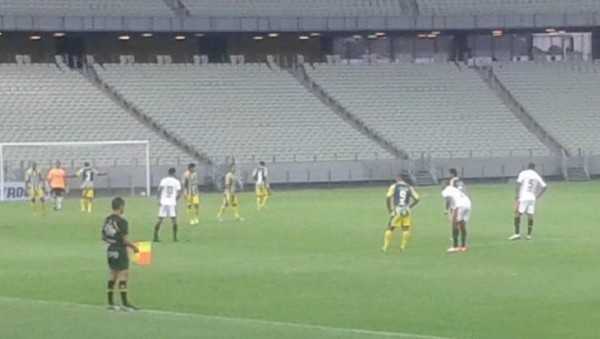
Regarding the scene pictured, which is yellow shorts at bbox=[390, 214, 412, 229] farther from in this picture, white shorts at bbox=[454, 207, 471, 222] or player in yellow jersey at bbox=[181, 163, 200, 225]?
player in yellow jersey at bbox=[181, 163, 200, 225]

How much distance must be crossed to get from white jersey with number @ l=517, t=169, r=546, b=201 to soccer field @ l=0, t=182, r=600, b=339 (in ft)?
3.94

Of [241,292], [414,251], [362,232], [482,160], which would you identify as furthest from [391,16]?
[241,292]

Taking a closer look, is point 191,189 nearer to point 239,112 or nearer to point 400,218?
point 400,218

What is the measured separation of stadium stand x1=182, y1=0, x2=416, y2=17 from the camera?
3066 inches

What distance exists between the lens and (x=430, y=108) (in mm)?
79375

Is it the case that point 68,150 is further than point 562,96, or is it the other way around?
point 562,96

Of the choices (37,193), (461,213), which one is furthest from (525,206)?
(37,193)

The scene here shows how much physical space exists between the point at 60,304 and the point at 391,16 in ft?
187

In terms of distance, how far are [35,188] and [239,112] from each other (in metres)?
24.4

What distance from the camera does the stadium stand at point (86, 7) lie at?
73625 millimetres

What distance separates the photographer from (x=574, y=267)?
99.6ft

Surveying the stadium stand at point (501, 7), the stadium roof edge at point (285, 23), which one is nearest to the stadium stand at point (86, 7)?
the stadium roof edge at point (285, 23)

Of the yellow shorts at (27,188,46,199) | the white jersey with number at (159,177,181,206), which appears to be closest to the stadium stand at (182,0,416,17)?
the yellow shorts at (27,188,46,199)

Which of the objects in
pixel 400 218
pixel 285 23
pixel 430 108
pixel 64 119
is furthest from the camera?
pixel 430 108
